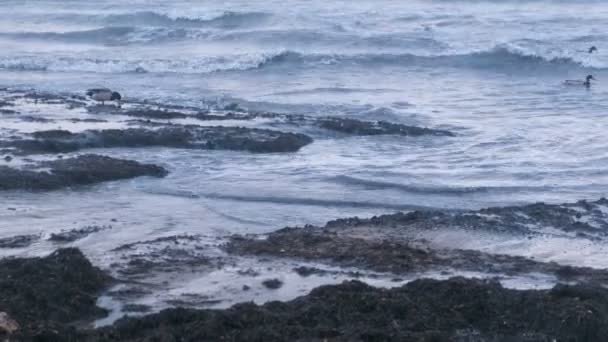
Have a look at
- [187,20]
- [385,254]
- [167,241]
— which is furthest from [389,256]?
[187,20]

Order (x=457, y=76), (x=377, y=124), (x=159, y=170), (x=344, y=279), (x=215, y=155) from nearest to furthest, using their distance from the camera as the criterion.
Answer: (x=344, y=279) < (x=159, y=170) < (x=215, y=155) < (x=377, y=124) < (x=457, y=76)

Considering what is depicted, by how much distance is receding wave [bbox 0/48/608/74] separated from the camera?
29.2 m

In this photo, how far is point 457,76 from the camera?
27781 millimetres

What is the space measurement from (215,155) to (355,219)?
14.6 ft

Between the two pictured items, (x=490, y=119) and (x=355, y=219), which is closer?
(x=355, y=219)

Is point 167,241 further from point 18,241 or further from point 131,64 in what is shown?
point 131,64

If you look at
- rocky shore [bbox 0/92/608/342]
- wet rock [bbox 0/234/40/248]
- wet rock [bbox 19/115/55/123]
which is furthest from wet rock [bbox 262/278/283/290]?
wet rock [bbox 19/115/55/123]

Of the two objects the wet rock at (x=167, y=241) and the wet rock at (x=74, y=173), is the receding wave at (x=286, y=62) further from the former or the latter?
the wet rock at (x=167, y=241)

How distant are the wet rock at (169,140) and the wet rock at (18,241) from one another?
15.7 ft

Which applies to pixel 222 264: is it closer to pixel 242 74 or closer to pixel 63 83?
pixel 63 83

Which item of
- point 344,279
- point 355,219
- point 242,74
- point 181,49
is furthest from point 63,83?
point 344,279

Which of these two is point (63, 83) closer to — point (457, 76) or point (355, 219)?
point (457, 76)

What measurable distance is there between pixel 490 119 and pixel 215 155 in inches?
259

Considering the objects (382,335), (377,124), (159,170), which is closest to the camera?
(382,335)
